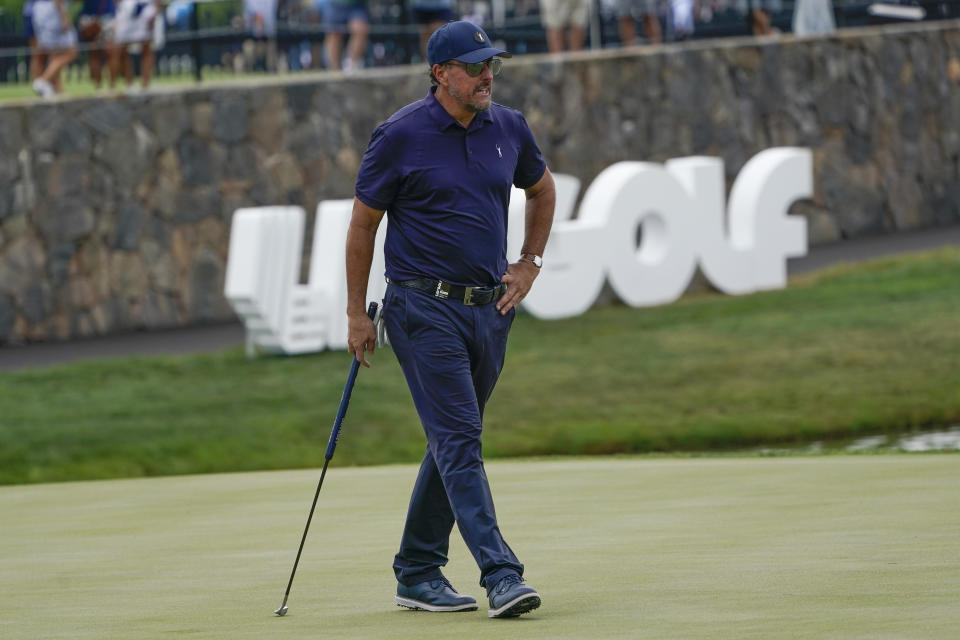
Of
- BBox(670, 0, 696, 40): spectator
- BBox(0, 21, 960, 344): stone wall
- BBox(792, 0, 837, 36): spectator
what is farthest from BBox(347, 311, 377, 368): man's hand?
BBox(792, 0, 837, 36): spectator

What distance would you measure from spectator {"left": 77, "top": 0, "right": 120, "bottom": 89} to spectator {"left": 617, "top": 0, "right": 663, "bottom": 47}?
686 cm

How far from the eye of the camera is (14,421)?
47.9 feet

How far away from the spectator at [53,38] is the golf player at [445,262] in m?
13.8

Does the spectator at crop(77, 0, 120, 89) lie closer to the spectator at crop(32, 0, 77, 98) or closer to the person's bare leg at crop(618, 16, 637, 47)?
the spectator at crop(32, 0, 77, 98)

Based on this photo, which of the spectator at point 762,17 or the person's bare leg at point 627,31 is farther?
the spectator at point 762,17

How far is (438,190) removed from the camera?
18.9ft

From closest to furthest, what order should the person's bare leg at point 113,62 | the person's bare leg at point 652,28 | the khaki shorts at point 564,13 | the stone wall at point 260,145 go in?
the stone wall at point 260,145 < the person's bare leg at point 113,62 < the khaki shorts at point 564,13 < the person's bare leg at point 652,28

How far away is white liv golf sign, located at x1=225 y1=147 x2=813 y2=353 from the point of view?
16.8 meters

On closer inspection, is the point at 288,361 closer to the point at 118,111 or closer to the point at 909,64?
the point at 118,111

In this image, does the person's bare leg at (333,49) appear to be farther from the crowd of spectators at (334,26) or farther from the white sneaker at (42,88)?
the white sneaker at (42,88)

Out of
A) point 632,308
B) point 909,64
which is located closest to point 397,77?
point 632,308

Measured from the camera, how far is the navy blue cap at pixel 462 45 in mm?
5723

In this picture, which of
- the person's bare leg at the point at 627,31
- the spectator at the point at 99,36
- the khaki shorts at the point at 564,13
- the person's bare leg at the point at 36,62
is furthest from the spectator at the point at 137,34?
the person's bare leg at the point at 627,31

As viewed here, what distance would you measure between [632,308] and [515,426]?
530 centimetres
